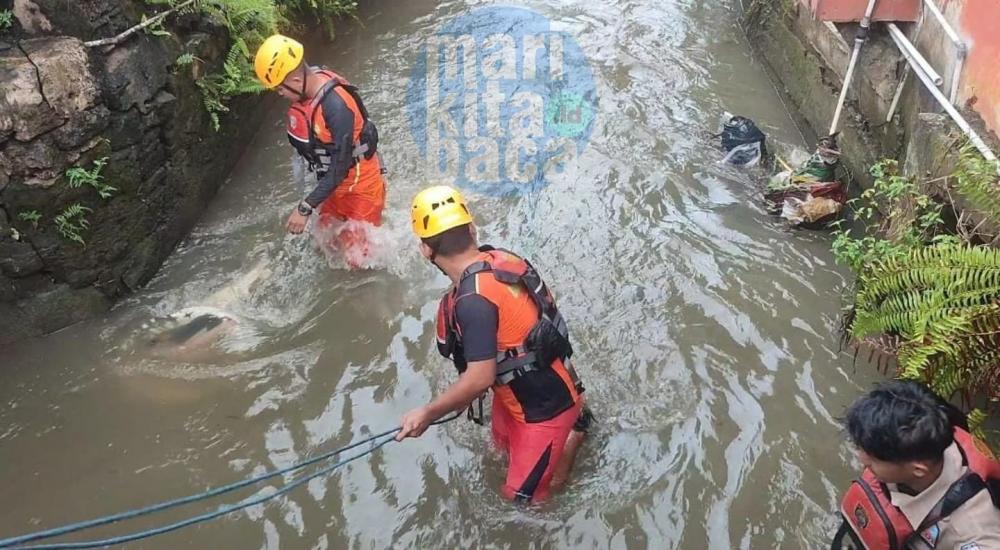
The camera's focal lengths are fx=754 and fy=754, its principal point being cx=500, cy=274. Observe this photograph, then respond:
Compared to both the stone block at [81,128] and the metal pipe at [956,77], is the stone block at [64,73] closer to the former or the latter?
the stone block at [81,128]

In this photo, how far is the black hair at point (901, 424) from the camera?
2572 mm

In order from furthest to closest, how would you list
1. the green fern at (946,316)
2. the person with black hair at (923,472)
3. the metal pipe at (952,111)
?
the metal pipe at (952,111) → the green fern at (946,316) → the person with black hair at (923,472)

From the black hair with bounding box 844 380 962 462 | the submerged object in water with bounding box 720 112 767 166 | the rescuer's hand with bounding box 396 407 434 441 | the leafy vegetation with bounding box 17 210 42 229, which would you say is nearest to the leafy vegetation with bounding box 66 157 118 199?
the leafy vegetation with bounding box 17 210 42 229

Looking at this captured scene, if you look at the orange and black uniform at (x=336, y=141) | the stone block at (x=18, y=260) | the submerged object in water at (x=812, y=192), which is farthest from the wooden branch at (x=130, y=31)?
the submerged object in water at (x=812, y=192)

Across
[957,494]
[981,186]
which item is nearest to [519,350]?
[957,494]

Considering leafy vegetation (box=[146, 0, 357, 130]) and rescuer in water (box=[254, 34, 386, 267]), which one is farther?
leafy vegetation (box=[146, 0, 357, 130])

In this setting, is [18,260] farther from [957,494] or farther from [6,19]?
[957,494]

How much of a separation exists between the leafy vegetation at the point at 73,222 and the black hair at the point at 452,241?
327 cm

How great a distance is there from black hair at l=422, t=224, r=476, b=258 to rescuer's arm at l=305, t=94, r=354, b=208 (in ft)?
7.09

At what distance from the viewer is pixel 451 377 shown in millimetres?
5391

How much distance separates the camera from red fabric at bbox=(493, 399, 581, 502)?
4004mm

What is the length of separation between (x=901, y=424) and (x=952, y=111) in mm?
3981

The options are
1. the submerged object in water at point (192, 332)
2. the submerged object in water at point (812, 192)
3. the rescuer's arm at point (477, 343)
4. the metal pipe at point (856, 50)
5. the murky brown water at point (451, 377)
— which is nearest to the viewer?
the rescuer's arm at point (477, 343)

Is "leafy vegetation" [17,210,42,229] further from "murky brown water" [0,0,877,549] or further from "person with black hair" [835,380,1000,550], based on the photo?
"person with black hair" [835,380,1000,550]
